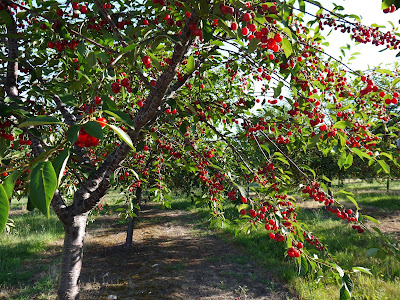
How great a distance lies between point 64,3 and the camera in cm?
210

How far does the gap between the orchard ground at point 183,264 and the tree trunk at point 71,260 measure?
195 centimetres

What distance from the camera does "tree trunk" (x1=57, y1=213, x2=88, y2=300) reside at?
267 cm

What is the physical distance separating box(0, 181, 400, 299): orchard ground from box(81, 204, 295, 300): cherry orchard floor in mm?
21

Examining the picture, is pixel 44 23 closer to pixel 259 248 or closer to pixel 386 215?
pixel 259 248

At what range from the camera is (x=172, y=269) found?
6.39m

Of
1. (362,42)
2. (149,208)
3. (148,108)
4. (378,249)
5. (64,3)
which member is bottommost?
(149,208)

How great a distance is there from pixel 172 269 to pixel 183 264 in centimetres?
43

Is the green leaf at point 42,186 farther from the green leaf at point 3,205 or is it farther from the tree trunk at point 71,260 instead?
the tree trunk at point 71,260

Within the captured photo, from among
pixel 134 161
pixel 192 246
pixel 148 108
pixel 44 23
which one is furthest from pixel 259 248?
pixel 44 23

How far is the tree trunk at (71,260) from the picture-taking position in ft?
8.77

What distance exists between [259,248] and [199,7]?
736 centimetres

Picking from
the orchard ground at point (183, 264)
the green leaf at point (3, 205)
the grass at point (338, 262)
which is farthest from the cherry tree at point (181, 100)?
the orchard ground at point (183, 264)

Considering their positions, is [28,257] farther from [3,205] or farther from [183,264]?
[3,205]

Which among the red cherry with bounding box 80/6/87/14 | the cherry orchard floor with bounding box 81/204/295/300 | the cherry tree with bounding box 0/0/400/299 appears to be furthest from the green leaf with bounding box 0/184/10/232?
the cherry orchard floor with bounding box 81/204/295/300
